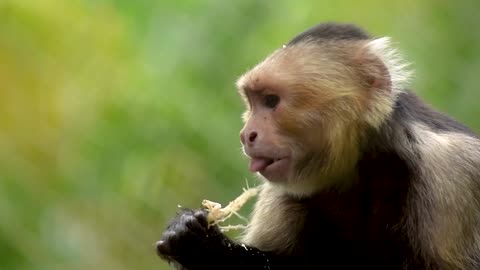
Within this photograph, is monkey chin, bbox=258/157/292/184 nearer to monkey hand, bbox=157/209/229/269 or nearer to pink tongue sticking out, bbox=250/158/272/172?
pink tongue sticking out, bbox=250/158/272/172

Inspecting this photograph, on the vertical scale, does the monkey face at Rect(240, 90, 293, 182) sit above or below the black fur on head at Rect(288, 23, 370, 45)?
below

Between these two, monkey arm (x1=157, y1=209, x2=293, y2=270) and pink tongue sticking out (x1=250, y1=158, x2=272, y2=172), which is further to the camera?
monkey arm (x1=157, y1=209, x2=293, y2=270)

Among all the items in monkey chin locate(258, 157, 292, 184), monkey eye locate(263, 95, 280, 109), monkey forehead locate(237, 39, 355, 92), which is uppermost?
monkey forehead locate(237, 39, 355, 92)

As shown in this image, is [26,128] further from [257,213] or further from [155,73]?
[257,213]

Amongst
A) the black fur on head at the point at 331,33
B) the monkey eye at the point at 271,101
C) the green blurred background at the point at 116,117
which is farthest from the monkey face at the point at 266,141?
the green blurred background at the point at 116,117

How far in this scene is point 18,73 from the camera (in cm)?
627

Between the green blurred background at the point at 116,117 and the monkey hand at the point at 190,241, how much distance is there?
4.95 feet

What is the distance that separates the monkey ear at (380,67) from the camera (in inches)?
173

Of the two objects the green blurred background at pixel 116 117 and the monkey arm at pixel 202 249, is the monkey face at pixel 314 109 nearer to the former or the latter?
the monkey arm at pixel 202 249

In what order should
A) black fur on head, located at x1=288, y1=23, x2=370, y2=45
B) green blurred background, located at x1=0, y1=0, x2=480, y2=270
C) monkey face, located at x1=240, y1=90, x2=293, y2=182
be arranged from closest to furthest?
monkey face, located at x1=240, y1=90, x2=293, y2=182, black fur on head, located at x1=288, y1=23, x2=370, y2=45, green blurred background, located at x1=0, y1=0, x2=480, y2=270

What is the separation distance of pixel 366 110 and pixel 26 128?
2.37m

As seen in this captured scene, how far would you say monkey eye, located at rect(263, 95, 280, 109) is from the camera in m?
4.38

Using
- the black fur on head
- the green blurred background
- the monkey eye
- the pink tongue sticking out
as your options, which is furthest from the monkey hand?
the green blurred background

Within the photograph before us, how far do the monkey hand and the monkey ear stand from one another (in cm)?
79
